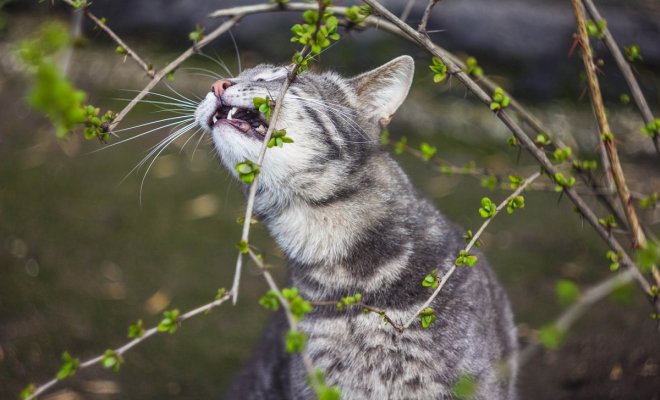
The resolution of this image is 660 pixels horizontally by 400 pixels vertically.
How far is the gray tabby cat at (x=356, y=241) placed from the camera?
2.37 metres

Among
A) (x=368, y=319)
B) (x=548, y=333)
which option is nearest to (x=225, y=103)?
(x=368, y=319)

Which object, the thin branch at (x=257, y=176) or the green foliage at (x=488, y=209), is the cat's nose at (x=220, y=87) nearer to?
the thin branch at (x=257, y=176)

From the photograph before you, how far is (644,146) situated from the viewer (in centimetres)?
521

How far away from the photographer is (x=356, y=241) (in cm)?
245

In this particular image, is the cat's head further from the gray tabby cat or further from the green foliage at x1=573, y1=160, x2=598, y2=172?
the green foliage at x1=573, y1=160, x2=598, y2=172

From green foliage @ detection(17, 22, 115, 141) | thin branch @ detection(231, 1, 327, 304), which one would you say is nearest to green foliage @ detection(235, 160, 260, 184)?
thin branch @ detection(231, 1, 327, 304)

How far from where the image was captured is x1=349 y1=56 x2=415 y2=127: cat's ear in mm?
2553

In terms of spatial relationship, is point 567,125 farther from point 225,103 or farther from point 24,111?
point 24,111

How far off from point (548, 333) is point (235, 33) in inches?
199

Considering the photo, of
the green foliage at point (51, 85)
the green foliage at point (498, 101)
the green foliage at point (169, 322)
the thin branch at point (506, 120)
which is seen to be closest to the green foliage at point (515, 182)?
the thin branch at point (506, 120)

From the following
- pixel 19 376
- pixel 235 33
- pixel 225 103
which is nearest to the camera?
pixel 225 103

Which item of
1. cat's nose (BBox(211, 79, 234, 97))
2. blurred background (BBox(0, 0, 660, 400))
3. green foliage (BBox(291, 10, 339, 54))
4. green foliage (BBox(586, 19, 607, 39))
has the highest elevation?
green foliage (BBox(291, 10, 339, 54))

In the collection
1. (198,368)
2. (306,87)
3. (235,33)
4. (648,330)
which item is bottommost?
(198,368)

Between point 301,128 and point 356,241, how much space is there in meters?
0.46
